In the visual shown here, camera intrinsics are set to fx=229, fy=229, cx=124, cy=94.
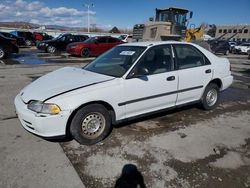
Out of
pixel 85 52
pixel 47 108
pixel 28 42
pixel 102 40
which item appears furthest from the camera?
pixel 28 42

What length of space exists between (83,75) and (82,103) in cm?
83

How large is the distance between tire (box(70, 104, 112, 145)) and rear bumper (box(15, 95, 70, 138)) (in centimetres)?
19

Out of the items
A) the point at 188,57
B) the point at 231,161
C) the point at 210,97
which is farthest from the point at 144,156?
the point at 210,97

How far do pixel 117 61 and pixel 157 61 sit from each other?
771 mm

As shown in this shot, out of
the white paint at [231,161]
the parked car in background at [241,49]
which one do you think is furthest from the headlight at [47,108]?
the parked car in background at [241,49]

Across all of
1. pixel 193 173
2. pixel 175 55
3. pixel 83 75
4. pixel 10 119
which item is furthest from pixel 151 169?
pixel 10 119

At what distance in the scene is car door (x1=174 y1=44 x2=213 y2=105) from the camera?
4.52m

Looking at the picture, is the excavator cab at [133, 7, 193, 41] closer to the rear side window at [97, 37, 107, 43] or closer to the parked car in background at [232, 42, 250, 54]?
the rear side window at [97, 37, 107, 43]

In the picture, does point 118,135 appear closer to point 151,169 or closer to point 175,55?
point 151,169

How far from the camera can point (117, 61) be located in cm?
445

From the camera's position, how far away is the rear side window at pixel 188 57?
15.0 feet

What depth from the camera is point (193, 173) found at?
2996mm

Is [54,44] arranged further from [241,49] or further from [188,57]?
[241,49]

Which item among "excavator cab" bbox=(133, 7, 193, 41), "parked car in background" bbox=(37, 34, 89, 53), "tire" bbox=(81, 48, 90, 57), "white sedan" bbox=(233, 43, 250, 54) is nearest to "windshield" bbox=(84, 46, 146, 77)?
"tire" bbox=(81, 48, 90, 57)
